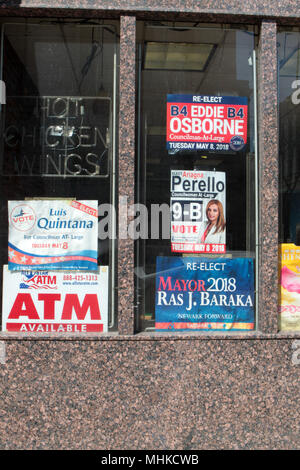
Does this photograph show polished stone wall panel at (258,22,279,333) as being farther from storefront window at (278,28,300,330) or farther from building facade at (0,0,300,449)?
storefront window at (278,28,300,330)

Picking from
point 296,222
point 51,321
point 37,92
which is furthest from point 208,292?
point 37,92

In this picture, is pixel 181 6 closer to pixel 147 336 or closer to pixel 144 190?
pixel 144 190

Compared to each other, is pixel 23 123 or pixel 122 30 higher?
pixel 122 30

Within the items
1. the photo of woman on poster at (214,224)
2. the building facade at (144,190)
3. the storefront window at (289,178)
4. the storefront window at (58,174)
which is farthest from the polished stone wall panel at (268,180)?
the storefront window at (58,174)

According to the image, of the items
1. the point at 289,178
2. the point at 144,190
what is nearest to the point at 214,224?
the point at 144,190

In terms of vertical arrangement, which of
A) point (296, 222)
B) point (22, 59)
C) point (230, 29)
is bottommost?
point (296, 222)

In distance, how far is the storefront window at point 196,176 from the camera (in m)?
4.45

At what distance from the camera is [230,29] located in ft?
15.0

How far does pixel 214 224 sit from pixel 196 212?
8.7 inches

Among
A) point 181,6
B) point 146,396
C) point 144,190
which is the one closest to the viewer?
point 146,396

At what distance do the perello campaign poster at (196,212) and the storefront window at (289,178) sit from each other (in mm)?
625

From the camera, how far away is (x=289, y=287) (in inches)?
179
